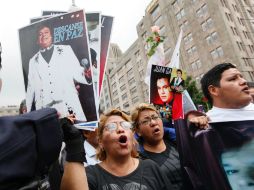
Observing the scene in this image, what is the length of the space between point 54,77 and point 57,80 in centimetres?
3

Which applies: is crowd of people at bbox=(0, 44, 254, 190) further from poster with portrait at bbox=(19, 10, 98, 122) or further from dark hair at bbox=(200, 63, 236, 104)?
poster with portrait at bbox=(19, 10, 98, 122)

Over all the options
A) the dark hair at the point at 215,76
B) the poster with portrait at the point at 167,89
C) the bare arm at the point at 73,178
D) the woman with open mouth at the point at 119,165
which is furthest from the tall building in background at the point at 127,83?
the bare arm at the point at 73,178

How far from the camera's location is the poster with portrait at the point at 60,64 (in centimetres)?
226

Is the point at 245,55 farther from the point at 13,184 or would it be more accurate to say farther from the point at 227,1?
the point at 13,184

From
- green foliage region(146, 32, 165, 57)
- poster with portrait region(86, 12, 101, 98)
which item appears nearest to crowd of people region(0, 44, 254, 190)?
poster with portrait region(86, 12, 101, 98)

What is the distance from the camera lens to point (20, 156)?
90 cm

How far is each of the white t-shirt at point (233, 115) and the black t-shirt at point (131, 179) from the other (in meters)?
0.64

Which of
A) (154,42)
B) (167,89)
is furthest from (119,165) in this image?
(154,42)

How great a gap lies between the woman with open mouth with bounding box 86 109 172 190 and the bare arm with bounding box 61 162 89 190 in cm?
69

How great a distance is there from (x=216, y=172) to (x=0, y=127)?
5.83 ft

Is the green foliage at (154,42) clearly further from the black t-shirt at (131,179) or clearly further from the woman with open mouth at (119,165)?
the black t-shirt at (131,179)

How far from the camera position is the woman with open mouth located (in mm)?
2186

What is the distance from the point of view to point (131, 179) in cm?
223

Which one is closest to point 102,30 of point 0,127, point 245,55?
point 0,127
